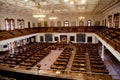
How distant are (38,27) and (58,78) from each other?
96.5 ft

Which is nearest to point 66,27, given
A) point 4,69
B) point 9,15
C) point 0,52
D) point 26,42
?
point 26,42

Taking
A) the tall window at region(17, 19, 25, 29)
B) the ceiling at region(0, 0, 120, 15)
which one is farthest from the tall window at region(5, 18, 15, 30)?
the ceiling at region(0, 0, 120, 15)

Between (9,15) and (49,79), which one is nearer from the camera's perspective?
(49,79)

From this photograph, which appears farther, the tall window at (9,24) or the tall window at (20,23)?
the tall window at (20,23)

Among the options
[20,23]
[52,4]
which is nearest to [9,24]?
[20,23]

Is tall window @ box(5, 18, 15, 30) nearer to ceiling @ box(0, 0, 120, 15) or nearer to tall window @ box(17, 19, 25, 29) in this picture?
tall window @ box(17, 19, 25, 29)

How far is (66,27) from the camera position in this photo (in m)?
29.4

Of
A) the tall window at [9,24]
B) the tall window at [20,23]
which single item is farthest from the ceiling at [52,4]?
the tall window at [20,23]

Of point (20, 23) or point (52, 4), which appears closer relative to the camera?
point (52, 4)

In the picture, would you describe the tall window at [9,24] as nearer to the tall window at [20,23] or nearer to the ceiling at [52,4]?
the tall window at [20,23]

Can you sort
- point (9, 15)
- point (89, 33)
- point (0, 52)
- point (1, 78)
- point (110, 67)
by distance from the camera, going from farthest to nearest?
1. point (89, 33)
2. point (9, 15)
3. point (0, 52)
4. point (110, 67)
5. point (1, 78)

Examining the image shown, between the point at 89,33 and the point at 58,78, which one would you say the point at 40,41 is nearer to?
the point at 89,33

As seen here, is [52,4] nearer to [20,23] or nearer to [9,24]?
[9,24]

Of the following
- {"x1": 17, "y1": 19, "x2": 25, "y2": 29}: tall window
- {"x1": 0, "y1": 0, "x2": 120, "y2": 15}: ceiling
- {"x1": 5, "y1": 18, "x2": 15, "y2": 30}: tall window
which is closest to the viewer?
{"x1": 0, "y1": 0, "x2": 120, "y2": 15}: ceiling
